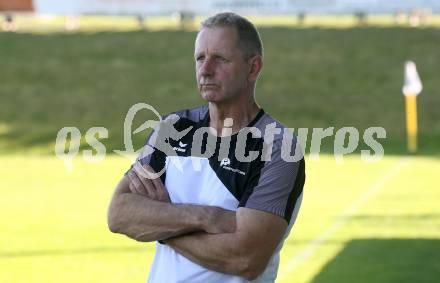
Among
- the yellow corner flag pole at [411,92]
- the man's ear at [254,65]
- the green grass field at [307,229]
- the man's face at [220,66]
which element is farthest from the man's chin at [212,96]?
the yellow corner flag pole at [411,92]

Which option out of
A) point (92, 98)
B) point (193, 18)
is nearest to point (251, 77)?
point (92, 98)

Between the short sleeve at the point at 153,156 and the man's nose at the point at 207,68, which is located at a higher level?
the man's nose at the point at 207,68

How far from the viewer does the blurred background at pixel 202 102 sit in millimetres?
11344

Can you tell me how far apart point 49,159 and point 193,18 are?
756 inches

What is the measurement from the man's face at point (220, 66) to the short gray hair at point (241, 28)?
2 centimetres

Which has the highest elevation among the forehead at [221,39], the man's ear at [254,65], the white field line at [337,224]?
the forehead at [221,39]

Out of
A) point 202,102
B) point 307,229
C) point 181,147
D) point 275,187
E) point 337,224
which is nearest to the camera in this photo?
point 275,187

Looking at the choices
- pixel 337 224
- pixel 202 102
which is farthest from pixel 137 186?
pixel 202 102

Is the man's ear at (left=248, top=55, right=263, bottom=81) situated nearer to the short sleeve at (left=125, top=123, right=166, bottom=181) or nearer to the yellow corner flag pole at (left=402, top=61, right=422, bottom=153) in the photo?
the short sleeve at (left=125, top=123, right=166, bottom=181)

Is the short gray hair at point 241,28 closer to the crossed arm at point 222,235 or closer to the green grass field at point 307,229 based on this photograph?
the crossed arm at point 222,235

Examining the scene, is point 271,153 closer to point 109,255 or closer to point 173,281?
point 173,281

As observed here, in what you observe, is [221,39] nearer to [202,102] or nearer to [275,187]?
[275,187]

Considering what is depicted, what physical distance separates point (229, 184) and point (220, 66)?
0.45m

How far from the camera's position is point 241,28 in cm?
416
